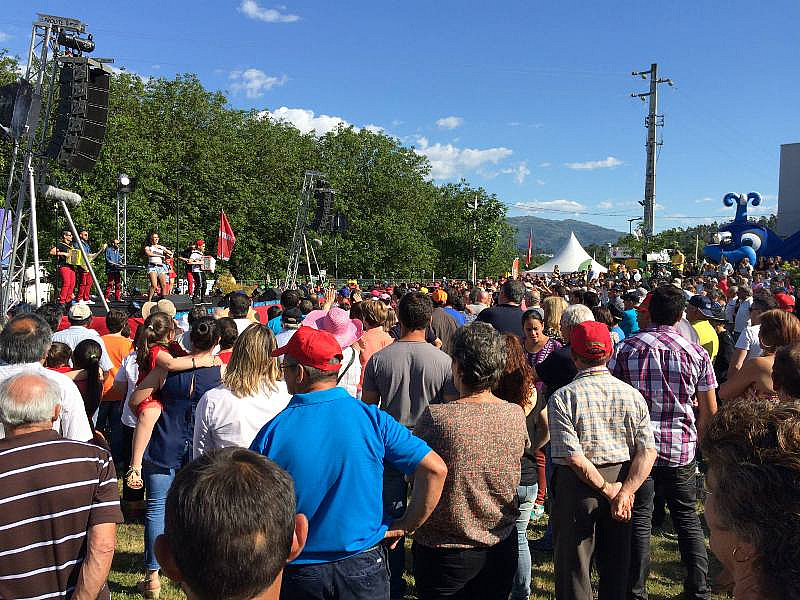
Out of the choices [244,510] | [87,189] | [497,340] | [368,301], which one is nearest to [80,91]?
[368,301]

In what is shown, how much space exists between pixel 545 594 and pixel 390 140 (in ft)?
128

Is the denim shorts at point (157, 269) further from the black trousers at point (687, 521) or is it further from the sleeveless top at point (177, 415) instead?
the black trousers at point (687, 521)

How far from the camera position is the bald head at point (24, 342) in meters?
3.53

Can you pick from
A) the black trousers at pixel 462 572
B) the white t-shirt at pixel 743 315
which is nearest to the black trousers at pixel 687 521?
the black trousers at pixel 462 572

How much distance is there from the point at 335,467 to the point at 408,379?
6.03 ft

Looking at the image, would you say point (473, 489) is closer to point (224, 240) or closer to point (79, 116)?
point (79, 116)

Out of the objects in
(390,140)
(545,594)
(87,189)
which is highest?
(390,140)

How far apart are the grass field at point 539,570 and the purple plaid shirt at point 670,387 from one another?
1153mm

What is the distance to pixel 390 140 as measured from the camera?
41.3 metres

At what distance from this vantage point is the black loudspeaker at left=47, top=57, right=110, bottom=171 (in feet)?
37.6

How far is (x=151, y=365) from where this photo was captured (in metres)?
4.32

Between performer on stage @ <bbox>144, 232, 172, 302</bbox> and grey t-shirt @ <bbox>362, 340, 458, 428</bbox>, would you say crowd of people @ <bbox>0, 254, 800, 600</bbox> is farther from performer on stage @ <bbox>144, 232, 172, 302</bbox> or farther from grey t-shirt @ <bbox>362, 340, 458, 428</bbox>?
performer on stage @ <bbox>144, 232, 172, 302</bbox>

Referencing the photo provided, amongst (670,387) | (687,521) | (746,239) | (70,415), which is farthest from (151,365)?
(746,239)

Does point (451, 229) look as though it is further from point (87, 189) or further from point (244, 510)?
point (244, 510)
